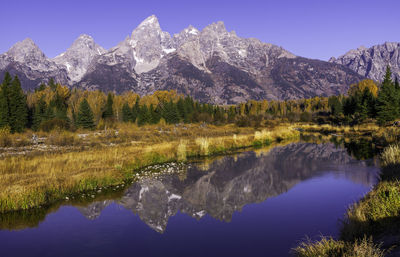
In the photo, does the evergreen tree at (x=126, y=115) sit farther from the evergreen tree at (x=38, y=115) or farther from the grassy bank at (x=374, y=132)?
the grassy bank at (x=374, y=132)

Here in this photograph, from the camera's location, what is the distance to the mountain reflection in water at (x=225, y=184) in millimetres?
16375

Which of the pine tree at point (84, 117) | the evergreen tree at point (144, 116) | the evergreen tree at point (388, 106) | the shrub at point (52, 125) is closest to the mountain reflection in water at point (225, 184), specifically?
the evergreen tree at point (388, 106)

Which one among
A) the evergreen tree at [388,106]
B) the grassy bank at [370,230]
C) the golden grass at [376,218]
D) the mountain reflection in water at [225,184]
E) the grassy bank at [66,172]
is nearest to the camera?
the grassy bank at [370,230]

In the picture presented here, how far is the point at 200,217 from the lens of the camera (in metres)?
15.4

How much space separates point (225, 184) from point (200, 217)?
23.1 feet

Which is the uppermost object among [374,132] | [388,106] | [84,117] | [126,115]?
[388,106]

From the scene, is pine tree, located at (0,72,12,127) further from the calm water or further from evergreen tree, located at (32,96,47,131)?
the calm water

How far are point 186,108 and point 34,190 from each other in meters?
101

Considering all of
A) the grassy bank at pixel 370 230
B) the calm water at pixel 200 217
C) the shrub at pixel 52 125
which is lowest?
the calm water at pixel 200 217

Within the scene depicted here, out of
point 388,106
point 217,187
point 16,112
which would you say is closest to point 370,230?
point 217,187

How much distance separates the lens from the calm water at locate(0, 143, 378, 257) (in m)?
11.6

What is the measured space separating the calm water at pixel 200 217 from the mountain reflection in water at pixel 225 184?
2.6 inches

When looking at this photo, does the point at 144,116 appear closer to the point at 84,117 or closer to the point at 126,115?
the point at 126,115

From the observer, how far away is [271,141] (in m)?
49.0
